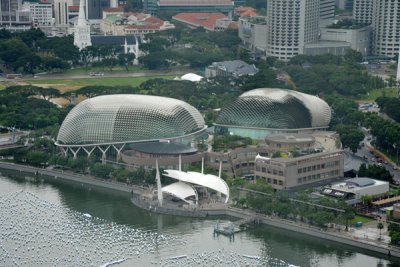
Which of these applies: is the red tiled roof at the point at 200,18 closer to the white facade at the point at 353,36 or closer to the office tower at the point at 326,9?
the office tower at the point at 326,9

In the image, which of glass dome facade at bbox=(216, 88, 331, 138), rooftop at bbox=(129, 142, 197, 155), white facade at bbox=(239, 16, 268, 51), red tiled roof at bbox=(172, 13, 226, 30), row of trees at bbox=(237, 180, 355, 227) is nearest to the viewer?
row of trees at bbox=(237, 180, 355, 227)

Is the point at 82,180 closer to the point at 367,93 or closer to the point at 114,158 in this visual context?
the point at 114,158

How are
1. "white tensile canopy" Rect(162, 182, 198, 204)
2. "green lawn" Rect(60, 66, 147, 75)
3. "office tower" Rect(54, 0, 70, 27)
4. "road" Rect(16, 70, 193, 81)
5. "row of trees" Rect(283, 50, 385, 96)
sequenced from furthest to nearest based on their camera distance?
"office tower" Rect(54, 0, 70, 27) → "green lawn" Rect(60, 66, 147, 75) → "road" Rect(16, 70, 193, 81) → "row of trees" Rect(283, 50, 385, 96) → "white tensile canopy" Rect(162, 182, 198, 204)

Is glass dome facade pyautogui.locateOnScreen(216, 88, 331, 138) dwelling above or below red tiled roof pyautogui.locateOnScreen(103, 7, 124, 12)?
below

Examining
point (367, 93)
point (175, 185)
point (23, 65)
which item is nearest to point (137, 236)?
point (175, 185)

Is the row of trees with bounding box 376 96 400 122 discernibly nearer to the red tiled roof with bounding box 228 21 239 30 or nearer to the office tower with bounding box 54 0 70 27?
the red tiled roof with bounding box 228 21 239 30

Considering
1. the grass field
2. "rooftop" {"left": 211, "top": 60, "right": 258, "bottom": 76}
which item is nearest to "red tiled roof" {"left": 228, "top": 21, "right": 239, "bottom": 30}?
"rooftop" {"left": 211, "top": 60, "right": 258, "bottom": 76}

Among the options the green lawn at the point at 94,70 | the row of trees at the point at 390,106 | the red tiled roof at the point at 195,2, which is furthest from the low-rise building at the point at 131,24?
the row of trees at the point at 390,106
